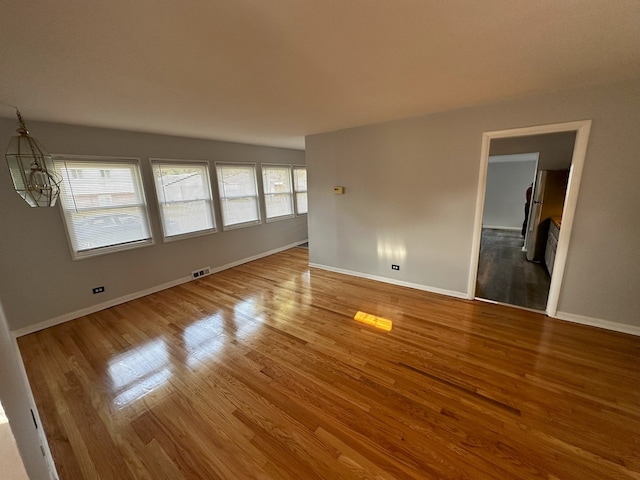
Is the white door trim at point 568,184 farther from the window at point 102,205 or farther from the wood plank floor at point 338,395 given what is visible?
the window at point 102,205

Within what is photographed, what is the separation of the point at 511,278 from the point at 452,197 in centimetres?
209

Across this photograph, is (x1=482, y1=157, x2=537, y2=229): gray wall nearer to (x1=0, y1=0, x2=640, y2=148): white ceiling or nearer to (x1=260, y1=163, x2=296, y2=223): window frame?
(x1=260, y1=163, x2=296, y2=223): window frame

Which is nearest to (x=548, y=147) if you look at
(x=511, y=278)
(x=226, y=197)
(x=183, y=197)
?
(x=511, y=278)

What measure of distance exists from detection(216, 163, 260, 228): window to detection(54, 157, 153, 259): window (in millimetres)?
1439

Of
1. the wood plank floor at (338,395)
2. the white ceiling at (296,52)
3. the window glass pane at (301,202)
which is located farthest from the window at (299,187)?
the wood plank floor at (338,395)

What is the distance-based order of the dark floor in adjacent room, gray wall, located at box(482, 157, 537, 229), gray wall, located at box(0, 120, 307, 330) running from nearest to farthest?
1. gray wall, located at box(0, 120, 307, 330)
2. the dark floor in adjacent room
3. gray wall, located at box(482, 157, 537, 229)

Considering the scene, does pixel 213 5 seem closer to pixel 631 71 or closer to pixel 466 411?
pixel 466 411

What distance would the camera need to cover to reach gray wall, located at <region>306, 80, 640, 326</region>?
250cm

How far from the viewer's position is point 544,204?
15.5 ft

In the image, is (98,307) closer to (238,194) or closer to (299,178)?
(238,194)

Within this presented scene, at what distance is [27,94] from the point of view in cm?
219

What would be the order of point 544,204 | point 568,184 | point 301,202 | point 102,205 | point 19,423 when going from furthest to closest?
point 301,202
point 544,204
point 102,205
point 568,184
point 19,423

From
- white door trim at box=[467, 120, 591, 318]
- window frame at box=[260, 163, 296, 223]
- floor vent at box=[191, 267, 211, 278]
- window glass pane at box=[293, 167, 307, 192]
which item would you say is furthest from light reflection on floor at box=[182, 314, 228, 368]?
window glass pane at box=[293, 167, 307, 192]

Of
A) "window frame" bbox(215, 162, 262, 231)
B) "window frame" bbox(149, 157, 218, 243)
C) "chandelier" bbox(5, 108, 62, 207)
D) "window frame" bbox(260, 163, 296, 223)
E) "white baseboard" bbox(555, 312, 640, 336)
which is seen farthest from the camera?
"window frame" bbox(260, 163, 296, 223)
